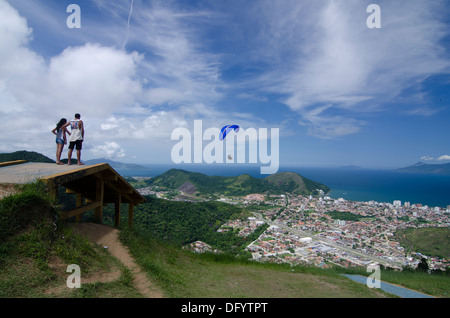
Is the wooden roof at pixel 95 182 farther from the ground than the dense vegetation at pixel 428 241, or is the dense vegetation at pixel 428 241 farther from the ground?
the wooden roof at pixel 95 182

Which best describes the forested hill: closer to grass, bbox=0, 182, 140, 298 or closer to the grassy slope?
the grassy slope

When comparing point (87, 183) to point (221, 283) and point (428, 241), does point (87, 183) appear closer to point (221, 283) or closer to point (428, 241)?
point (221, 283)

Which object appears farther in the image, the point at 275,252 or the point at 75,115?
the point at 275,252

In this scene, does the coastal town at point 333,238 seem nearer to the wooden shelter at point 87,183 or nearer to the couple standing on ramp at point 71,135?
the wooden shelter at point 87,183

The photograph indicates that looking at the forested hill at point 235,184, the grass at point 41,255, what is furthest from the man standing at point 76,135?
the forested hill at point 235,184
